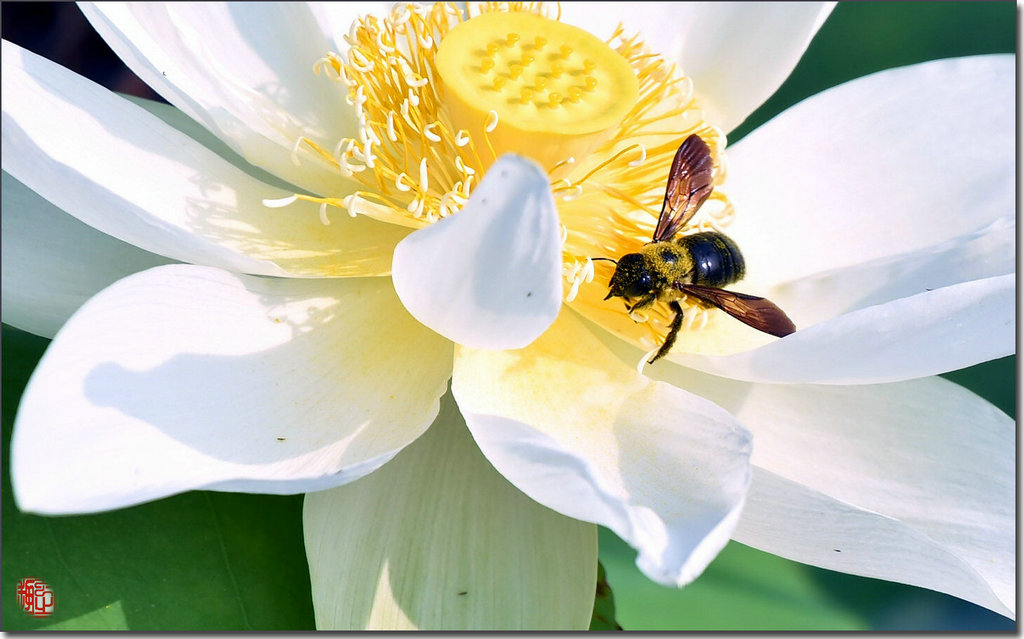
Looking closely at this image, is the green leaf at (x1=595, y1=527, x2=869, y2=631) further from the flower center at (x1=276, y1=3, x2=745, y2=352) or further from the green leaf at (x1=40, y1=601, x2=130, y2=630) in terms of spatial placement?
the green leaf at (x1=40, y1=601, x2=130, y2=630)

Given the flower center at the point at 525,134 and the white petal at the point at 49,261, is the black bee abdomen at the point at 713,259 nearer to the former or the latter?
the flower center at the point at 525,134

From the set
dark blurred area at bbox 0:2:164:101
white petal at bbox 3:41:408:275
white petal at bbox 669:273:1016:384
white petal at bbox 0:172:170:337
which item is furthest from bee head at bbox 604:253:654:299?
dark blurred area at bbox 0:2:164:101

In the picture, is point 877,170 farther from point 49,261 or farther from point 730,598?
point 49,261

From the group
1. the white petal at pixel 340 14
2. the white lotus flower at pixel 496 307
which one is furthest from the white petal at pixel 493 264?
the white petal at pixel 340 14

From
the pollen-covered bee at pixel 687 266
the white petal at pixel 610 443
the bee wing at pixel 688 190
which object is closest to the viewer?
the white petal at pixel 610 443

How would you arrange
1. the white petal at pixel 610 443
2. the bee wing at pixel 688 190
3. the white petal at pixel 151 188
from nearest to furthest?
the white petal at pixel 610 443
the white petal at pixel 151 188
the bee wing at pixel 688 190

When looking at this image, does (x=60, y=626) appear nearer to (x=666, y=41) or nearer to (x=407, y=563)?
(x=407, y=563)
